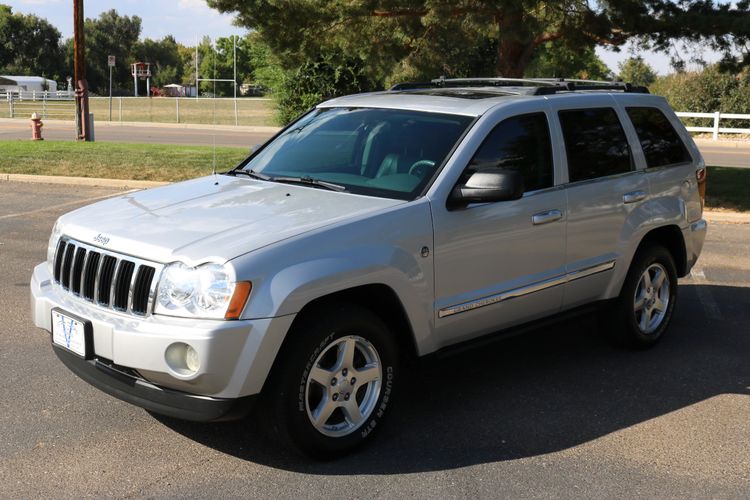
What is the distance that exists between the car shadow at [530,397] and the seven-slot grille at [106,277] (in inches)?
32.8

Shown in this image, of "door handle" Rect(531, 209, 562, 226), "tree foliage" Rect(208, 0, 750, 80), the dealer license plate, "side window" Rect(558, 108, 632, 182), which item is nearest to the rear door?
"side window" Rect(558, 108, 632, 182)

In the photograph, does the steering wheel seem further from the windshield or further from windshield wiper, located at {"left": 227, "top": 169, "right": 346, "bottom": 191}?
windshield wiper, located at {"left": 227, "top": 169, "right": 346, "bottom": 191}

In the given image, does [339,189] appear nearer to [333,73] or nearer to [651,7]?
[651,7]

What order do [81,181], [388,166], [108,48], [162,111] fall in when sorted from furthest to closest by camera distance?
[108,48] < [162,111] < [81,181] < [388,166]

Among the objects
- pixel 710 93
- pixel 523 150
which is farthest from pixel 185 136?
pixel 523 150

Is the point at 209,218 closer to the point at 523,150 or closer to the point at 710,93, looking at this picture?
the point at 523,150

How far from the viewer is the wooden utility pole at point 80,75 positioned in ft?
71.7

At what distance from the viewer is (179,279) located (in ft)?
12.7

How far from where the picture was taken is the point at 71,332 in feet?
13.9

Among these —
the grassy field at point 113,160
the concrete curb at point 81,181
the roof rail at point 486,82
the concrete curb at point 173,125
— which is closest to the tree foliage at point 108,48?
the concrete curb at point 173,125

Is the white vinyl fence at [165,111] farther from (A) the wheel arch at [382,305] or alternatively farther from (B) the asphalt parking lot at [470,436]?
(A) the wheel arch at [382,305]

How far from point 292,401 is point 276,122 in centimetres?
3001

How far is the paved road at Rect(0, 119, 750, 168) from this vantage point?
2433 centimetres

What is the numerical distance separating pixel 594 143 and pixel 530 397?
1.76 m
